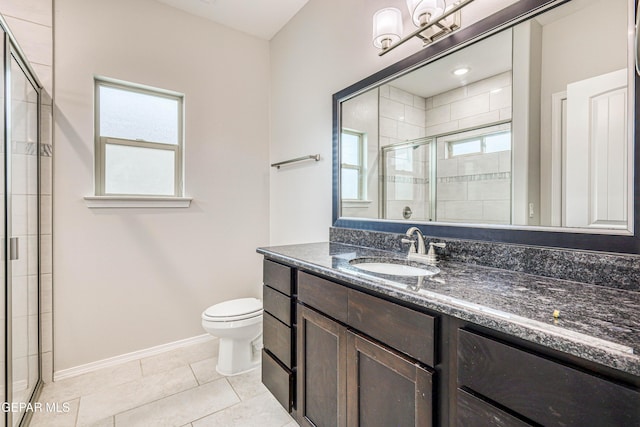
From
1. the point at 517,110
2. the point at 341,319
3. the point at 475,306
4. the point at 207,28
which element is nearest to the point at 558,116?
the point at 517,110

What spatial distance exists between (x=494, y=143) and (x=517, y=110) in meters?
0.14

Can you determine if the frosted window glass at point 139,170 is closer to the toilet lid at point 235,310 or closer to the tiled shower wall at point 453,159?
the toilet lid at point 235,310

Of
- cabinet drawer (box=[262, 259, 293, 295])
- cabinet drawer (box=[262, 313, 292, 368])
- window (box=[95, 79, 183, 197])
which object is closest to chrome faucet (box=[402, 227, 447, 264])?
cabinet drawer (box=[262, 259, 293, 295])

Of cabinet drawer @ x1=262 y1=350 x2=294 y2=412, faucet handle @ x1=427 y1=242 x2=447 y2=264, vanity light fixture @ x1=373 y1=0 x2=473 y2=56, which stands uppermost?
vanity light fixture @ x1=373 y1=0 x2=473 y2=56

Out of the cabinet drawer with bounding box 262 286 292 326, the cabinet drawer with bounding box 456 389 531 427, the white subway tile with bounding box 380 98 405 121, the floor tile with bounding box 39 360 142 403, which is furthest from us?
the floor tile with bounding box 39 360 142 403

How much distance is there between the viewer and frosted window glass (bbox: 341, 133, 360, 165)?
6.37 feet

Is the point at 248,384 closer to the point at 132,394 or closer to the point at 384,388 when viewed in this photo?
the point at 132,394

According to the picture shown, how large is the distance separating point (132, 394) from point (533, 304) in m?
2.14

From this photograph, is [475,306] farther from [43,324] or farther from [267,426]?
[43,324]

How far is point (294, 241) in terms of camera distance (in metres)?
2.52

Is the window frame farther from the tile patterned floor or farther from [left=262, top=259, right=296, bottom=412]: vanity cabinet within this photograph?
the tile patterned floor

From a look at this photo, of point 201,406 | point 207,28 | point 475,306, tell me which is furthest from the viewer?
point 207,28

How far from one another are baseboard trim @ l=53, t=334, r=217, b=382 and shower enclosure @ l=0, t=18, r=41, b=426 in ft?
0.53

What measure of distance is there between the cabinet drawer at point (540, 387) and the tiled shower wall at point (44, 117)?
7.83ft
